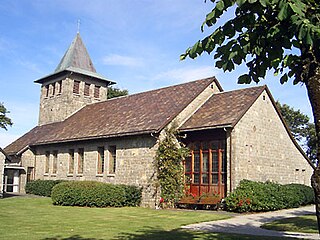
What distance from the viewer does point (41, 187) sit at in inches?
1160

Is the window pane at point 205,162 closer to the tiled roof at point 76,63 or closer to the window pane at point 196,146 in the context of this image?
the window pane at point 196,146

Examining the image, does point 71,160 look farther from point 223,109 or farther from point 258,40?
point 258,40

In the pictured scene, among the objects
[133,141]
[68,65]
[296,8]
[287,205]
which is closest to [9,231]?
[296,8]

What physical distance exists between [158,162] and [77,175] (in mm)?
8442

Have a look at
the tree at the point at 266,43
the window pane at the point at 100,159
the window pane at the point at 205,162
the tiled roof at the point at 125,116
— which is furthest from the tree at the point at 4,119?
the tree at the point at 266,43

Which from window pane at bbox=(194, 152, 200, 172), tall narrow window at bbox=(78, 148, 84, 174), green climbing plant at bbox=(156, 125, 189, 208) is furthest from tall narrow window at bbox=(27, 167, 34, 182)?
window pane at bbox=(194, 152, 200, 172)

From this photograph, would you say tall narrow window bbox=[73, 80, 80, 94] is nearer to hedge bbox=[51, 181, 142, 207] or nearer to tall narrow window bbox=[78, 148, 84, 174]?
tall narrow window bbox=[78, 148, 84, 174]

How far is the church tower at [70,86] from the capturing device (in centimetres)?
3534

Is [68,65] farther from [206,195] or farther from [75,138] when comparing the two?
[206,195]

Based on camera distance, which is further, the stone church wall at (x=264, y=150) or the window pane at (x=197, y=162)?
the window pane at (x=197, y=162)

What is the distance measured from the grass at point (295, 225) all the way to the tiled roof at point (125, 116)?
8791 mm

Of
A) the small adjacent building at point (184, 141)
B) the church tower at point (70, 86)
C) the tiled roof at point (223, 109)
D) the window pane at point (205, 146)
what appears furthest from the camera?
the church tower at point (70, 86)

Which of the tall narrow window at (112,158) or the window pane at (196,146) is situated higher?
the window pane at (196,146)

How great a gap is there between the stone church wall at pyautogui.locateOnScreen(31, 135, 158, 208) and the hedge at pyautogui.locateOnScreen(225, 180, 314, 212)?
15.4 ft
